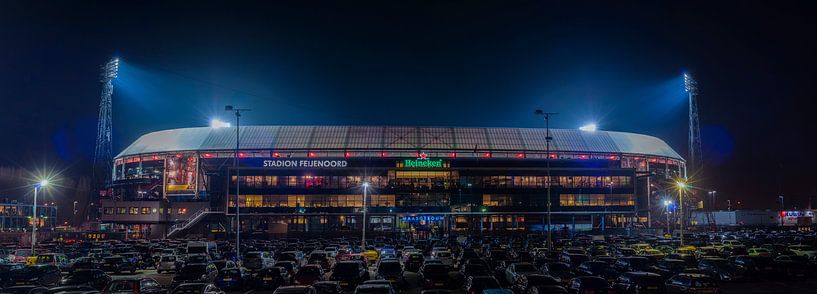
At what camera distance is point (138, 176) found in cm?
14600

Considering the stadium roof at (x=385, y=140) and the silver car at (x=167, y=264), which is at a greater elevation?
the stadium roof at (x=385, y=140)

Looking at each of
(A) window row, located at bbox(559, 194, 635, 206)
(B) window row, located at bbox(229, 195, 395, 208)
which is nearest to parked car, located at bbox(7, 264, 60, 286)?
(B) window row, located at bbox(229, 195, 395, 208)

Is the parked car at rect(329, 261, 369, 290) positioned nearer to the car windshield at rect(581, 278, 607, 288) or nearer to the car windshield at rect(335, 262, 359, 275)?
the car windshield at rect(335, 262, 359, 275)

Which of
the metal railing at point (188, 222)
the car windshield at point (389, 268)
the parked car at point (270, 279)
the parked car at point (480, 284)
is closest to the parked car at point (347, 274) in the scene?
the car windshield at point (389, 268)

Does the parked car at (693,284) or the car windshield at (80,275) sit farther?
the car windshield at (80,275)

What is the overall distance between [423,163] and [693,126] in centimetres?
6316

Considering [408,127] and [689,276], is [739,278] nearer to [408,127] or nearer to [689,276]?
[689,276]

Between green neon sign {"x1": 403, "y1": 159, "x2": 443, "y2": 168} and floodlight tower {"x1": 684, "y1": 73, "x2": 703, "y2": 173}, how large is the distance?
56.9 m

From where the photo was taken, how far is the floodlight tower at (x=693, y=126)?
451 ft

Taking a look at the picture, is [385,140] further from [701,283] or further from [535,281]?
[701,283]

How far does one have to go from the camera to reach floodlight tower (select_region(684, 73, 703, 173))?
13750cm

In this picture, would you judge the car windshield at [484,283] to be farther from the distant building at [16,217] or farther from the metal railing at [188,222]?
the distant building at [16,217]

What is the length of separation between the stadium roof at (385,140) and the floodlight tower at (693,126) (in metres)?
15.2

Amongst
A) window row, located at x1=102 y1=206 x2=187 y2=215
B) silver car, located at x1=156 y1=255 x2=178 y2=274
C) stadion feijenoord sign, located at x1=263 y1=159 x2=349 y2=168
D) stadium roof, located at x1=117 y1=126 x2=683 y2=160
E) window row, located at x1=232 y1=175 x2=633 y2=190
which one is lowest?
silver car, located at x1=156 y1=255 x2=178 y2=274
